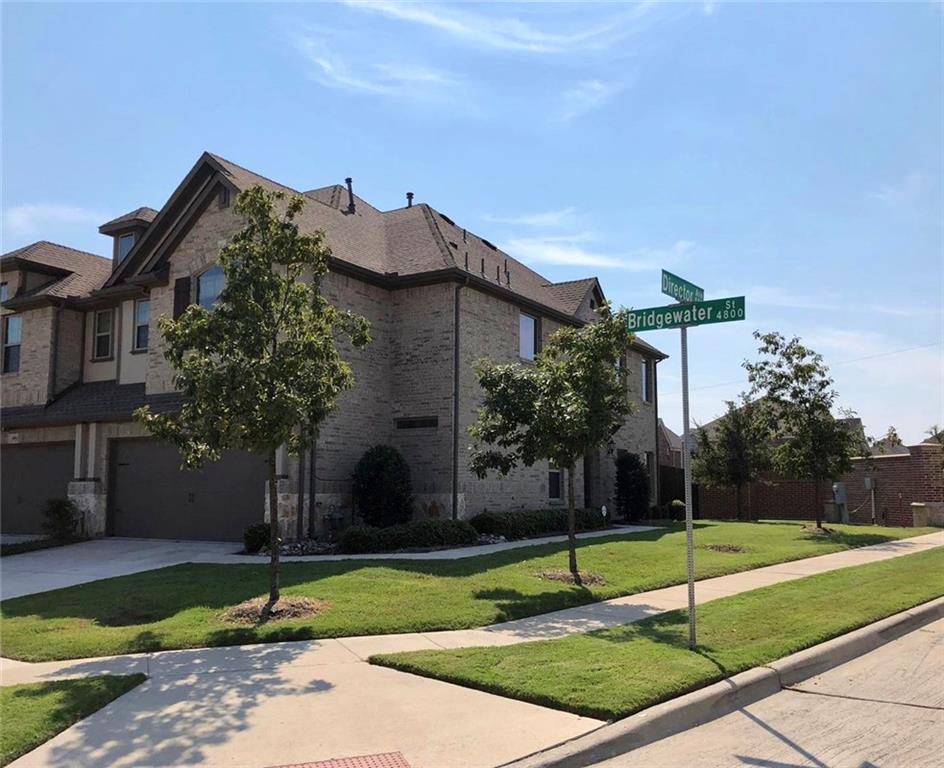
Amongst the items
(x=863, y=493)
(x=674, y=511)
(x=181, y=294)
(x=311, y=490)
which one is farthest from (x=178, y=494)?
(x=863, y=493)

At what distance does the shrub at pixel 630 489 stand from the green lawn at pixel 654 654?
15.4 meters

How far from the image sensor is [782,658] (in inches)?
297

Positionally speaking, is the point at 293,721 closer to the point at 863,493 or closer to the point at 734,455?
the point at 734,455

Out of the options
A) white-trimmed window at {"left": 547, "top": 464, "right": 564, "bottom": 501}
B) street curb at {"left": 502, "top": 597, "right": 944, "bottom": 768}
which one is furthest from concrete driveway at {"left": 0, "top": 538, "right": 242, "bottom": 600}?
street curb at {"left": 502, "top": 597, "right": 944, "bottom": 768}

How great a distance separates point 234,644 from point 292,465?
349 inches

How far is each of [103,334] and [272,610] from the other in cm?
1539

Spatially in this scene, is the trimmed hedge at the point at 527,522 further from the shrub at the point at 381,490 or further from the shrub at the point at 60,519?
the shrub at the point at 60,519

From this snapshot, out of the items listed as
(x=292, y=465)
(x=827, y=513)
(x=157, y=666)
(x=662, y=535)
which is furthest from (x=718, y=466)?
(x=157, y=666)

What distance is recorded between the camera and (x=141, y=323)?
2069cm

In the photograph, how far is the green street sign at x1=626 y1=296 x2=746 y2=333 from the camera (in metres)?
7.68

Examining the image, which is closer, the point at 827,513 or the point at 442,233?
the point at 442,233

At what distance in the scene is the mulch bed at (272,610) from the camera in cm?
948

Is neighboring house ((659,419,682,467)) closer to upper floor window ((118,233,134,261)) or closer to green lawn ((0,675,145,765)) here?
upper floor window ((118,233,134,261))

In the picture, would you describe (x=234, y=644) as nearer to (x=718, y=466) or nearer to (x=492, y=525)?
(x=492, y=525)
